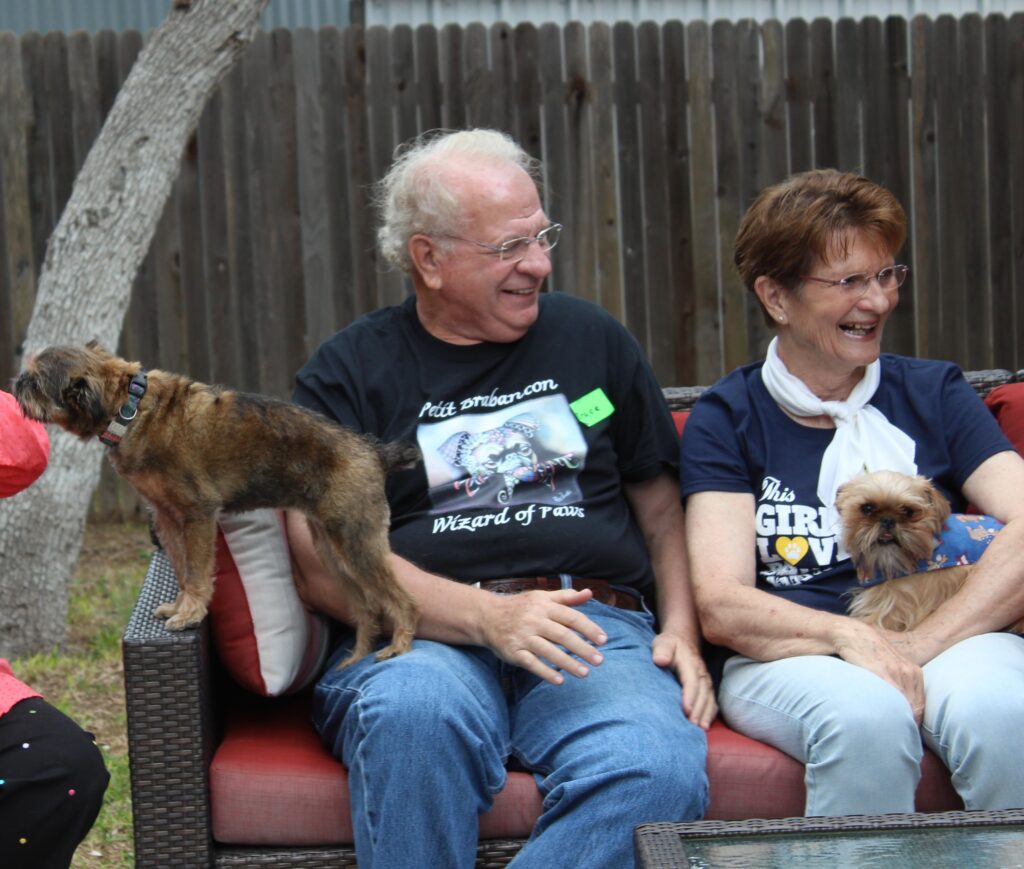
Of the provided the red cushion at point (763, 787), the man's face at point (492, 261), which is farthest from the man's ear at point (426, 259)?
the red cushion at point (763, 787)

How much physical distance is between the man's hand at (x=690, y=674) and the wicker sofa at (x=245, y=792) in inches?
5.5

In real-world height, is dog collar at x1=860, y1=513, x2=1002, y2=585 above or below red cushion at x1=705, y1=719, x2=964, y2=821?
above

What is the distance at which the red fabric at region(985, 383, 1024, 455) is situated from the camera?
11.2 ft

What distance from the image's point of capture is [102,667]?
17.1 feet

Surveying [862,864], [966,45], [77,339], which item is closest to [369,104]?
[77,339]

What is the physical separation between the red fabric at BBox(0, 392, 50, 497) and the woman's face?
174 cm

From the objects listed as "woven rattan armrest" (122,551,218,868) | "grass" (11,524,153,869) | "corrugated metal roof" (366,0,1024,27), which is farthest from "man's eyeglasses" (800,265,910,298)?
"corrugated metal roof" (366,0,1024,27)

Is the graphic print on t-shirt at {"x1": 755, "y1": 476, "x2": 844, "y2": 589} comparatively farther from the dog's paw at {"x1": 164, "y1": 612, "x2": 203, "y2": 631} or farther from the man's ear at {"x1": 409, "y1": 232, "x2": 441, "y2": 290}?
the dog's paw at {"x1": 164, "y1": 612, "x2": 203, "y2": 631}

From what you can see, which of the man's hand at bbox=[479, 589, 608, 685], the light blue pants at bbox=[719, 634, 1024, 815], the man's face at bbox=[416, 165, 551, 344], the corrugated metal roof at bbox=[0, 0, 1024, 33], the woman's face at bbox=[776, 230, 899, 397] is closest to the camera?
the light blue pants at bbox=[719, 634, 1024, 815]

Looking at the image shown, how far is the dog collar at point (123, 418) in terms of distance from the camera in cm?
284

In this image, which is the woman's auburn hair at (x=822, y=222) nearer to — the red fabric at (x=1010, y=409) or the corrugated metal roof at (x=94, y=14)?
the red fabric at (x=1010, y=409)


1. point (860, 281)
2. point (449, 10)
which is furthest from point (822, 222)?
point (449, 10)

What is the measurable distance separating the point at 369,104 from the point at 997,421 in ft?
14.9

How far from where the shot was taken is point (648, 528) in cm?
342
